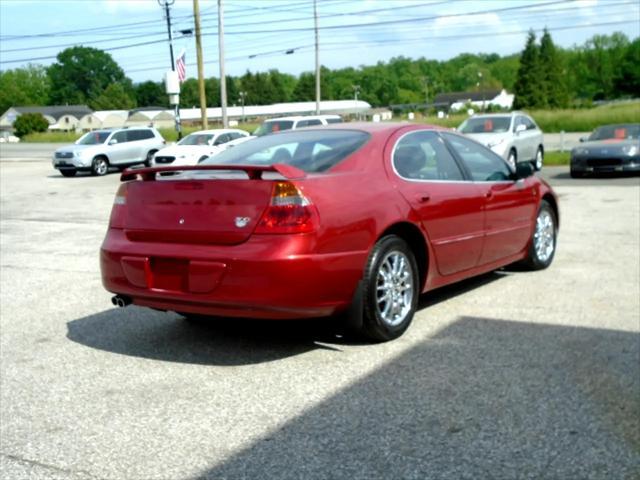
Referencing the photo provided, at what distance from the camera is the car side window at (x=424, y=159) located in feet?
19.0

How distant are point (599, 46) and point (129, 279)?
538 ft

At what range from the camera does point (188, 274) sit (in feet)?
15.9

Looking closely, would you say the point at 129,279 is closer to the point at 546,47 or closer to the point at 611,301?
the point at 611,301

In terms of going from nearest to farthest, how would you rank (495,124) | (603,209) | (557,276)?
(557,276) → (603,209) → (495,124)

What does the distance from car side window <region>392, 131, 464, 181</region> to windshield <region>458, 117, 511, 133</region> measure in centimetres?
1574

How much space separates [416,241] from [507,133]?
53.6 ft

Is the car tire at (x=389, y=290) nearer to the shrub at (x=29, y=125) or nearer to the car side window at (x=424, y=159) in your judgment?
the car side window at (x=424, y=159)

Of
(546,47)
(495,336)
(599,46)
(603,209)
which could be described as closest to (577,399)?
(495,336)

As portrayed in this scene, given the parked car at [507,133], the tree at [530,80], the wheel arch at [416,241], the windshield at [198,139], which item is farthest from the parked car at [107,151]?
the tree at [530,80]

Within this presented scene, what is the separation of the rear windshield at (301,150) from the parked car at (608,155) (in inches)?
574

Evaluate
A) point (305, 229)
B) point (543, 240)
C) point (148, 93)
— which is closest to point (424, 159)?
point (305, 229)

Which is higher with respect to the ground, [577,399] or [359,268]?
[359,268]

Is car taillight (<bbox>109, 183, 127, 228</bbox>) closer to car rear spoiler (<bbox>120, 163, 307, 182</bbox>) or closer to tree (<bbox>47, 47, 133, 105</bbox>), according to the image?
car rear spoiler (<bbox>120, 163, 307, 182</bbox>)

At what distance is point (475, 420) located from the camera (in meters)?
3.90
